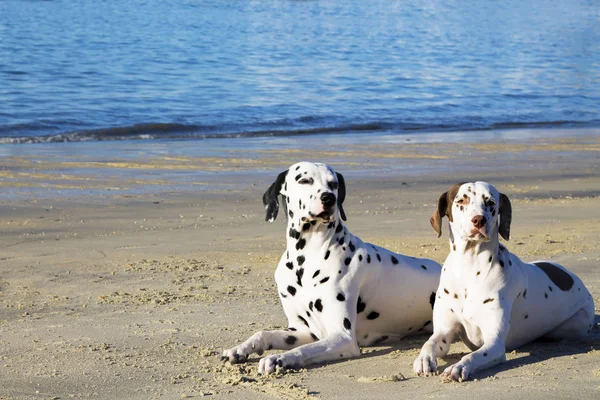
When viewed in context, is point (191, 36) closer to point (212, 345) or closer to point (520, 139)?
point (520, 139)

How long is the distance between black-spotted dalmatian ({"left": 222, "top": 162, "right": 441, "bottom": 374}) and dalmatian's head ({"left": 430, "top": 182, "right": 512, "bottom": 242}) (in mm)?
614

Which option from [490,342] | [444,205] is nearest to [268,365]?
[490,342]

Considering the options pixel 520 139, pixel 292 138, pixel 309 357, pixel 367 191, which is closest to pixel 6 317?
pixel 309 357

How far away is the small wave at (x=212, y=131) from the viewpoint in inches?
852

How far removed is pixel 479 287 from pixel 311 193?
1145mm

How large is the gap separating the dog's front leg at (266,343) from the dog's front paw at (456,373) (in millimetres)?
1102

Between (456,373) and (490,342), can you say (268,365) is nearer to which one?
(456,373)

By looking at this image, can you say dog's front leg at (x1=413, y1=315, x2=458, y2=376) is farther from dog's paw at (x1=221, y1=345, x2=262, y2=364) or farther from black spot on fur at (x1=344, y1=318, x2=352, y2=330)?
dog's paw at (x1=221, y1=345, x2=262, y2=364)

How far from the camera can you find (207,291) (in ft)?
27.1

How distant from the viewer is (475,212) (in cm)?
602

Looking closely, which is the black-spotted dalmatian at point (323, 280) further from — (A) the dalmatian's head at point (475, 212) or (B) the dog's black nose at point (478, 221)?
(B) the dog's black nose at point (478, 221)

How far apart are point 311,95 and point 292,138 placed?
8224 mm

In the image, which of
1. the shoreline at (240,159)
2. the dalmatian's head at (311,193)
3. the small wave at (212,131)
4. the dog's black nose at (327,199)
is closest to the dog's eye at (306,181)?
the dalmatian's head at (311,193)

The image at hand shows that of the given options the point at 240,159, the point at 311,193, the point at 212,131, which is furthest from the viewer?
the point at 212,131
